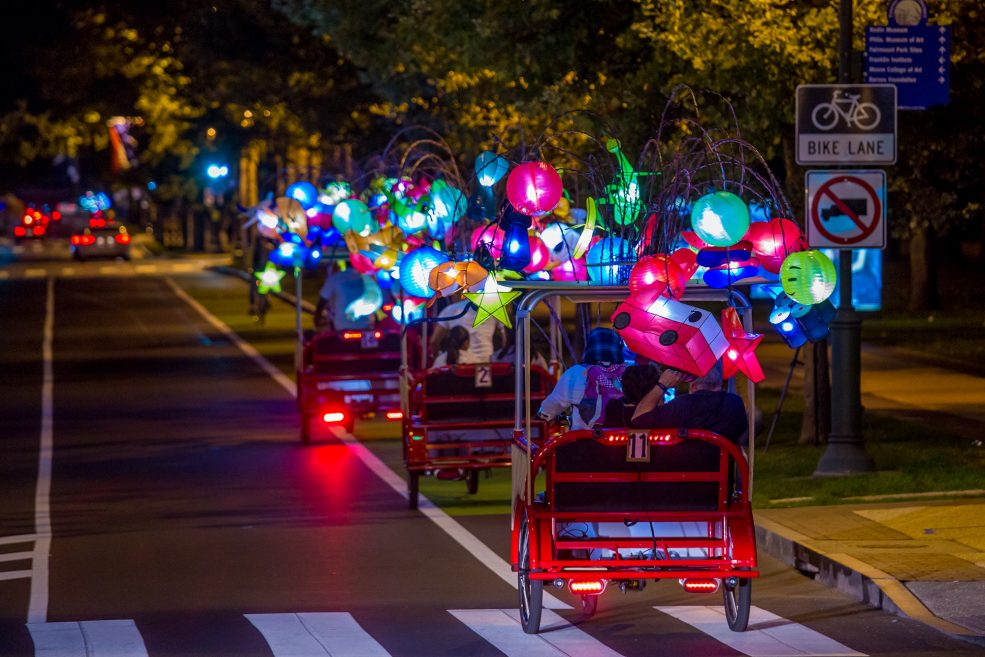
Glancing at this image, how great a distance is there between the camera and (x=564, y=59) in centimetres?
2078

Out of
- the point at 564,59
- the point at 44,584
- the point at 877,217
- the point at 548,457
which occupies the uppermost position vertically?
the point at 564,59

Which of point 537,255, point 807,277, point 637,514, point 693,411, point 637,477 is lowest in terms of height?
point 637,514

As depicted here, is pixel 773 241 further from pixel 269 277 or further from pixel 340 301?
pixel 269 277

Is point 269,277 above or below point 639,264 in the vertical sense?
below

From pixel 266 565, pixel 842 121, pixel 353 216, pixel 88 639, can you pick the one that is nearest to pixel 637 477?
pixel 88 639

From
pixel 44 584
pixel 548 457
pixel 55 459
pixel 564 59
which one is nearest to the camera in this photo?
pixel 548 457

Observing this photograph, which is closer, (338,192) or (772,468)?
(772,468)

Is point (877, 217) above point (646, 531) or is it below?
above

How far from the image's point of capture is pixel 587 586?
379 inches

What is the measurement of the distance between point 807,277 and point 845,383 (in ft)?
17.1

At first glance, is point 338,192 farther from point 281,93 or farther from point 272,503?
point 281,93

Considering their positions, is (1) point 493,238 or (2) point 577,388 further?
(1) point 493,238

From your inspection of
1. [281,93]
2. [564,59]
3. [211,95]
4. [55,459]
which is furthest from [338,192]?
[211,95]

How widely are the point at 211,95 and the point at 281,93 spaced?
3.03m
